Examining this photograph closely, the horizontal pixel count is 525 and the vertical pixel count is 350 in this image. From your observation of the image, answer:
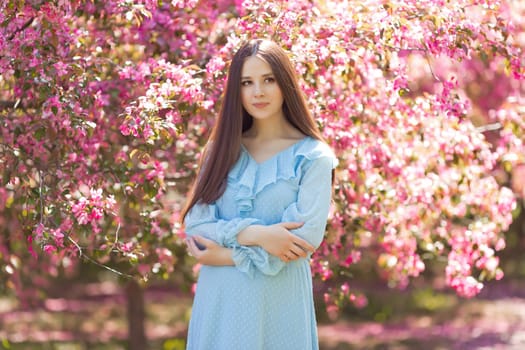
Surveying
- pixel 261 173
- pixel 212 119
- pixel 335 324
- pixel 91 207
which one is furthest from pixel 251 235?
pixel 335 324

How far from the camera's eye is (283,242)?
306cm

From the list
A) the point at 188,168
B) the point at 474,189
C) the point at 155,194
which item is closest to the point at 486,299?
the point at 474,189

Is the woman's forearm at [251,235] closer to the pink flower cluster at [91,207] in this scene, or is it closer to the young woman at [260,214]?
the young woman at [260,214]

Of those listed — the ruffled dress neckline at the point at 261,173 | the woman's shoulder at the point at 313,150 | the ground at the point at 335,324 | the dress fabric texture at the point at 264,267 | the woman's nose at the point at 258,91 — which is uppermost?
the woman's nose at the point at 258,91

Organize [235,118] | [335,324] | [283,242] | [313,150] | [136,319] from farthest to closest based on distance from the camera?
[335,324]
[136,319]
[235,118]
[313,150]
[283,242]

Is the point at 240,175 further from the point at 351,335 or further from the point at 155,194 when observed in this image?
the point at 351,335

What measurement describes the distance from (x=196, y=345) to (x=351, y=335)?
5776mm

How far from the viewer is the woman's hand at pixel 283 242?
306 cm

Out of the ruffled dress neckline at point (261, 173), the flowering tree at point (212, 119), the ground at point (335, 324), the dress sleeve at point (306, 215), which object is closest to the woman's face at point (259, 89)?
the ruffled dress neckline at point (261, 173)

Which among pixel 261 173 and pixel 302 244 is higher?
pixel 261 173

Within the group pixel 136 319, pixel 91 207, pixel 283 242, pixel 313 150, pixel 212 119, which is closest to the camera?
pixel 283 242

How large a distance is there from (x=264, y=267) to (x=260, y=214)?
0.20 metres

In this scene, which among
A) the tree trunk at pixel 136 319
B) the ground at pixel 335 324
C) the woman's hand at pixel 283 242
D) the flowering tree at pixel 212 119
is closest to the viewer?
the woman's hand at pixel 283 242

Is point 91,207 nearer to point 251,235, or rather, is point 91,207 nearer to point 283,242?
point 251,235
